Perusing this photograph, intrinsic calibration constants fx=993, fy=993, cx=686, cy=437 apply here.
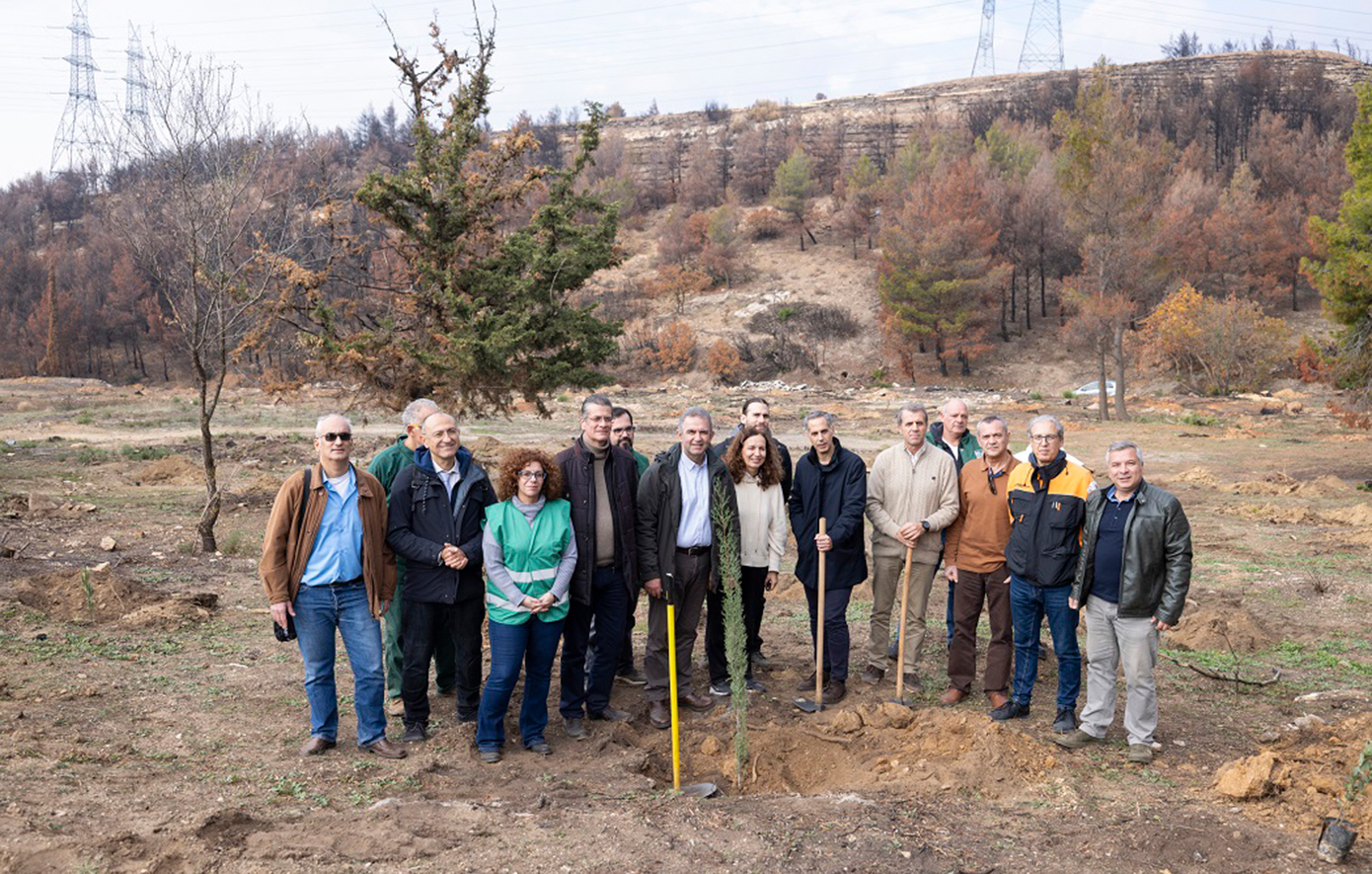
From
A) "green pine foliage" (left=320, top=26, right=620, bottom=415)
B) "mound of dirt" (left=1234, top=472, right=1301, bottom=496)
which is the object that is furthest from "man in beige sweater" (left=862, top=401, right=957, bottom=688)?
"mound of dirt" (left=1234, top=472, right=1301, bottom=496)

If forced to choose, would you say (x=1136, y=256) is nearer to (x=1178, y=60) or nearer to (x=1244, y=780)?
(x=1244, y=780)

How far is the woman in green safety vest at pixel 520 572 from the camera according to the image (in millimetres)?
5777

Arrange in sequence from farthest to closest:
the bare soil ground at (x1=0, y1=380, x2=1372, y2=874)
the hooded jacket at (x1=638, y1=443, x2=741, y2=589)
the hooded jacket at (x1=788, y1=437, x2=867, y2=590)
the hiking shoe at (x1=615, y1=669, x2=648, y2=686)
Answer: the hiking shoe at (x1=615, y1=669, x2=648, y2=686), the hooded jacket at (x1=788, y1=437, x2=867, y2=590), the hooded jacket at (x1=638, y1=443, x2=741, y2=589), the bare soil ground at (x1=0, y1=380, x2=1372, y2=874)

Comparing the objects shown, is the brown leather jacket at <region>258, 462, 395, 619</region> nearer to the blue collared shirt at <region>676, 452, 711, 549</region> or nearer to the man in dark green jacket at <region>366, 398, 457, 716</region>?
the man in dark green jacket at <region>366, 398, 457, 716</region>

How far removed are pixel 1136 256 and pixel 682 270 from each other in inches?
1399

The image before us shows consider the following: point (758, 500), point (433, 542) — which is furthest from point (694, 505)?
point (433, 542)

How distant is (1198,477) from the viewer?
19766mm

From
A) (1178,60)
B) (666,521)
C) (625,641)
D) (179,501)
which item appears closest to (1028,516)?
→ (666,521)

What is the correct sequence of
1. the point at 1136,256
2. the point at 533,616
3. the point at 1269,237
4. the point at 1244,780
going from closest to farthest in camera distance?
the point at 1244,780
the point at 533,616
the point at 1136,256
the point at 1269,237

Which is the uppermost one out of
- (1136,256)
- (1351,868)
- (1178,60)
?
(1178,60)

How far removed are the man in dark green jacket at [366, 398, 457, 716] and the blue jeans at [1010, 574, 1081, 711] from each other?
12.2ft

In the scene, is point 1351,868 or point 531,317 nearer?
point 1351,868

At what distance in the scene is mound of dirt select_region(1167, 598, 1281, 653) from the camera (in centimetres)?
842

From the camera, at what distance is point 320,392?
48.8 meters
